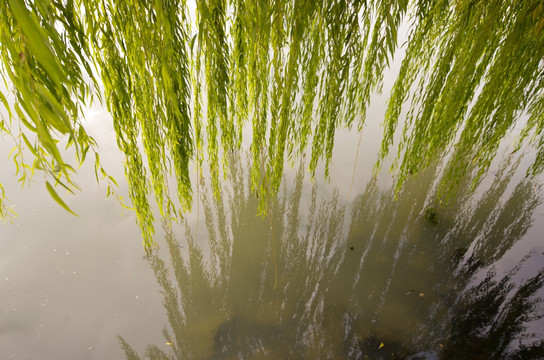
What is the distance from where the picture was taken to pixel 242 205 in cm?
360

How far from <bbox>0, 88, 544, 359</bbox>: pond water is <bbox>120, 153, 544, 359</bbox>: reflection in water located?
0.5 inches

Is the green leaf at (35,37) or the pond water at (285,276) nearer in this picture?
the green leaf at (35,37)

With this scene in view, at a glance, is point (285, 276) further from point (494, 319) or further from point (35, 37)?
point (35, 37)

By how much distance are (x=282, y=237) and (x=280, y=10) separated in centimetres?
258

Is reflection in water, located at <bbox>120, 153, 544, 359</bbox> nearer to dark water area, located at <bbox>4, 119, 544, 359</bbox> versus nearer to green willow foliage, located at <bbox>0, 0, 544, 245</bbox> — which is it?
dark water area, located at <bbox>4, 119, 544, 359</bbox>

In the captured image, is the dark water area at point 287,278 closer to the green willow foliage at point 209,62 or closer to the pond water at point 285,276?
the pond water at point 285,276

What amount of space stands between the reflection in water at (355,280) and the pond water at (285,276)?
12 millimetres

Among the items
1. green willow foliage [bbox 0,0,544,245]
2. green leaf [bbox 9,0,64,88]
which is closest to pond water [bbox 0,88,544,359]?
green willow foliage [bbox 0,0,544,245]

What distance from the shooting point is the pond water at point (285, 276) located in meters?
2.33

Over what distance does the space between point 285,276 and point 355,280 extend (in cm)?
67

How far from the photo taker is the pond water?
2.33m

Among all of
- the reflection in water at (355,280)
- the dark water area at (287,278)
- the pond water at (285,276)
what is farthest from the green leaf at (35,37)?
the reflection in water at (355,280)

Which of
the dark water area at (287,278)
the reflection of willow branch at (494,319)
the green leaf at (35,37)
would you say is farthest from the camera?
the dark water area at (287,278)

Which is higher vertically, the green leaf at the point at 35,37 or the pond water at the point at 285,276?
the pond water at the point at 285,276
